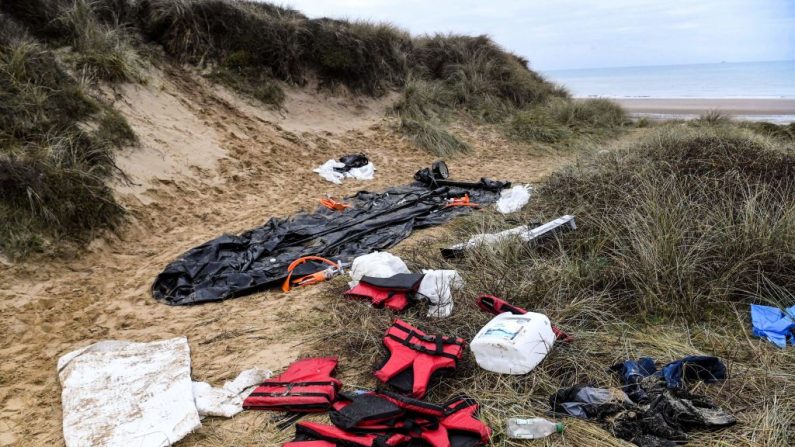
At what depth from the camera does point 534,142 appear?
404 inches

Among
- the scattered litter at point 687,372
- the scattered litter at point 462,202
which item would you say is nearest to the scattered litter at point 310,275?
the scattered litter at point 462,202

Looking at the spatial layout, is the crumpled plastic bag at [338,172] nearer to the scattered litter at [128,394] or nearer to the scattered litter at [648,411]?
the scattered litter at [128,394]

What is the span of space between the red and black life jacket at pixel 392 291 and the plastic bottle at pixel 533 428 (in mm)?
1201

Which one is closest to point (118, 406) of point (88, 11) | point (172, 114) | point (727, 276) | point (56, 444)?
point (56, 444)

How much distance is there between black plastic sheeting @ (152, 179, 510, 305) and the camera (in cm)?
390

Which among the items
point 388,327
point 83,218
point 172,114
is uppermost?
point 172,114

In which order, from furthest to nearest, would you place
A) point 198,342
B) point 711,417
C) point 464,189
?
point 464,189, point 198,342, point 711,417

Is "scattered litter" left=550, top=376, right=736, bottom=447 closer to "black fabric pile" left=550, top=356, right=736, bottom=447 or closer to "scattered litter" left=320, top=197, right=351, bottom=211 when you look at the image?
"black fabric pile" left=550, top=356, right=736, bottom=447

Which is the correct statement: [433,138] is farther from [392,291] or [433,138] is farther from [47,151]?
[392,291]

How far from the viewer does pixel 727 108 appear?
68.3 ft

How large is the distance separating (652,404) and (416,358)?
1.06m

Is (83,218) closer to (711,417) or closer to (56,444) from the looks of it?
(56,444)

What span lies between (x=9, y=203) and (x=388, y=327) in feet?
11.2

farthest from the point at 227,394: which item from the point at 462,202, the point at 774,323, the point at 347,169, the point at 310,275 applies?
the point at 347,169
